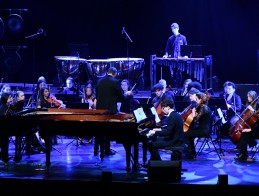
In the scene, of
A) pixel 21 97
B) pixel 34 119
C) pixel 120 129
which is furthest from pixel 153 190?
pixel 21 97

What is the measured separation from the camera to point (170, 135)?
32.8 ft

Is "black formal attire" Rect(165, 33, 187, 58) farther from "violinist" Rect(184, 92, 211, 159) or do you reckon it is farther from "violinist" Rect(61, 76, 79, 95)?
"violinist" Rect(184, 92, 211, 159)

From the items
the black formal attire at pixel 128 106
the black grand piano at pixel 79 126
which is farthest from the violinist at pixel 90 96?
the black grand piano at pixel 79 126

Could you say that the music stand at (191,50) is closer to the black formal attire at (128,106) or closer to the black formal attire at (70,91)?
the black formal attire at (128,106)

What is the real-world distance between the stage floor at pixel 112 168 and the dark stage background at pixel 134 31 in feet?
24.6

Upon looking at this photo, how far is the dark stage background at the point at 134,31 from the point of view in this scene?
19.5 meters

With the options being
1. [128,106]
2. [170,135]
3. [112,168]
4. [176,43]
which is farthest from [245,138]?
[176,43]

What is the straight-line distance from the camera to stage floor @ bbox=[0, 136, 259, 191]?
9188mm

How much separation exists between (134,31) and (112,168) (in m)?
10.5

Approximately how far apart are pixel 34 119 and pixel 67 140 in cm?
411

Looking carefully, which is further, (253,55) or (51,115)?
(253,55)

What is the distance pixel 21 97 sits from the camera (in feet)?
38.5

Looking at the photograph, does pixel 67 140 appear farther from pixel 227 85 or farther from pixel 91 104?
pixel 227 85

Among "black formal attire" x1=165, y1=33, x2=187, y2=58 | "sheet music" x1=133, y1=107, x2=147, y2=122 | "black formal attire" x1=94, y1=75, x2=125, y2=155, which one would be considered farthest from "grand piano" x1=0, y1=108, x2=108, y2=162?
"black formal attire" x1=165, y1=33, x2=187, y2=58
